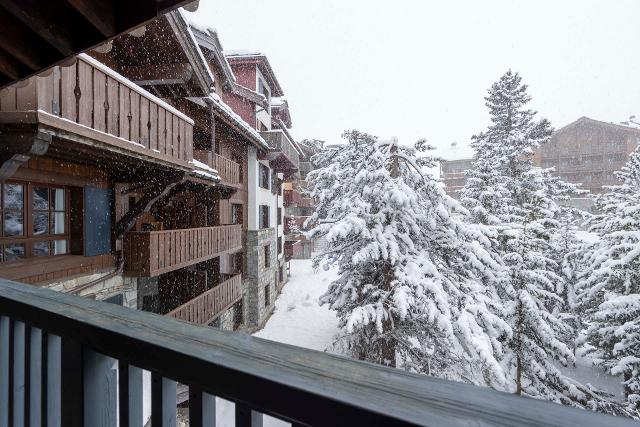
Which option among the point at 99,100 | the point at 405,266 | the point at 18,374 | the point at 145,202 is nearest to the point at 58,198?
the point at 145,202

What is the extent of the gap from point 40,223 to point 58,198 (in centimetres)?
64

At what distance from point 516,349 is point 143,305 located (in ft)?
42.2

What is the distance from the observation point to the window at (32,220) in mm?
5516

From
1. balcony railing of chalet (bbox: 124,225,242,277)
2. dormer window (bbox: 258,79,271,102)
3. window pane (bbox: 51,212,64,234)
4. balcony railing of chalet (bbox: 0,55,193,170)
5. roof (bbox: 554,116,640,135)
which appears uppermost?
roof (bbox: 554,116,640,135)

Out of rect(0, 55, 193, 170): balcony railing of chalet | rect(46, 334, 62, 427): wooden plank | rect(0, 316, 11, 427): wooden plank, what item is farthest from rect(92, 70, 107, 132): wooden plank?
rect(46, 334, 62, 427): wooden plank

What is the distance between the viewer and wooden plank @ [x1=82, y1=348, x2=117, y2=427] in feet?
3.66

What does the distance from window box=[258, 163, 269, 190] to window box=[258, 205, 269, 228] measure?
1.20 m

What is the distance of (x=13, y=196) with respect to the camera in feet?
18.4

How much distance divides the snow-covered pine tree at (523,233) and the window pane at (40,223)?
406 inches

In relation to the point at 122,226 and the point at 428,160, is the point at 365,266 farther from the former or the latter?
the point at 122,226

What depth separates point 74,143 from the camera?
16.2 ft

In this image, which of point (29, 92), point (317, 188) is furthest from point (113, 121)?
point (317, 188)

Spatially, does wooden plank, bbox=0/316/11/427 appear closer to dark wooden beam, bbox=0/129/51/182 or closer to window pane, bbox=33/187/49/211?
dark wooden beam, bbox=0/129/51/182

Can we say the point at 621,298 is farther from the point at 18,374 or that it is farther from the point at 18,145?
the point at 18,145
